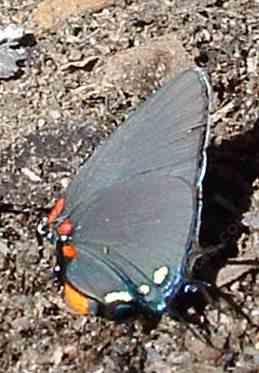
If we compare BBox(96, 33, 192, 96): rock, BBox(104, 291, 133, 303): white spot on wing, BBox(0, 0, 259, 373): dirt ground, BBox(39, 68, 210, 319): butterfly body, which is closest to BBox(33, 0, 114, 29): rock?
BBox(0, 0, 259, 373): dirt ground

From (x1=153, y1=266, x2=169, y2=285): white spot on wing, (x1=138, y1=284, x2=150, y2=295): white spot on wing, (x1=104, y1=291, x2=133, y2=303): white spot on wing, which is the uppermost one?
(x1=153, y1=266, x2=169, y2=285): white spot on wing

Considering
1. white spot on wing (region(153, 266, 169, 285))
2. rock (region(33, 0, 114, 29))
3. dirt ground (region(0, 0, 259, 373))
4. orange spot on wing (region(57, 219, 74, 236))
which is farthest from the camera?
rock (region(33, 0, 114, 29))

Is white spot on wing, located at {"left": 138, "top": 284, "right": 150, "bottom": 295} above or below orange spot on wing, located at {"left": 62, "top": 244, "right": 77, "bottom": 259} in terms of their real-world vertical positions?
above

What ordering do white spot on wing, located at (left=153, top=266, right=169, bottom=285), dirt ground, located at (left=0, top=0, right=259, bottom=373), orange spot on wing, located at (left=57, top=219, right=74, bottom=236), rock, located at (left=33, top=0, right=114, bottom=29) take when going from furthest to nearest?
rock, located at (left=33, top=0, right=114, bottom=29)
orange spot on wing, located at (left=57, top=219, right=74, bottom=236)
dirt ground, located at (left=0, top=0, right=259, bottom=373)
white spot on wing, located at (left=153, top=266, right=169, bottom=285)

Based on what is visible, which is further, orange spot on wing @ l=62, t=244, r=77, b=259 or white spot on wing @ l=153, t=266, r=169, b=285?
orange spot on wing @ l=62, t=244, r=77, b=259

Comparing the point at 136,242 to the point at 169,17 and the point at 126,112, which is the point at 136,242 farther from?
the point at 169,17

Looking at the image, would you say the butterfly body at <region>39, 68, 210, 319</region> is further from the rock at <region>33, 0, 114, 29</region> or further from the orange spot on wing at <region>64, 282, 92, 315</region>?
the rock at <region>33, 0, 114, 29</region>

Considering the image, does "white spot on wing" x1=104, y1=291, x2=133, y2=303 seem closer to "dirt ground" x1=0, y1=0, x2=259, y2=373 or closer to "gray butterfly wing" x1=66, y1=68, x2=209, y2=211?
"dirt ground" x1=0, y1=0, x2=259, y2=373

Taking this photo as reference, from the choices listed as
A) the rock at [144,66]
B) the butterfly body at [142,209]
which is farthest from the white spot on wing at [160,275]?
the rock at [144,66]
